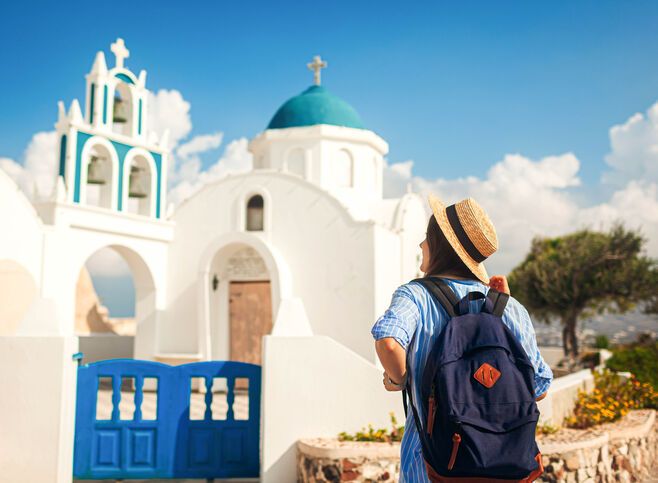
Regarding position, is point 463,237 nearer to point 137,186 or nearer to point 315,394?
point 315,394

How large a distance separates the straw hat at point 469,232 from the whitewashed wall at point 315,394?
3527 mm

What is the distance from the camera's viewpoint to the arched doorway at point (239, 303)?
1216 cm

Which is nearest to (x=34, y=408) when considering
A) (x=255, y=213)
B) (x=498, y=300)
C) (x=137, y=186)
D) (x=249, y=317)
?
(x=498, y=300)

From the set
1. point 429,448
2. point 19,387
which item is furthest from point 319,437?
point 429,448

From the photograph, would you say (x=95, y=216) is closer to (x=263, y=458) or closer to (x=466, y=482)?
(x=263, y=458)

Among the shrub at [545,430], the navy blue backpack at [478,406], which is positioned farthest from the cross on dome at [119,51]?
the navy blue backpack at [478,406]

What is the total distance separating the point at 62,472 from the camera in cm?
568

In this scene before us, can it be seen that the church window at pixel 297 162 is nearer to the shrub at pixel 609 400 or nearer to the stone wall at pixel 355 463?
the shrub at pixel 609 400

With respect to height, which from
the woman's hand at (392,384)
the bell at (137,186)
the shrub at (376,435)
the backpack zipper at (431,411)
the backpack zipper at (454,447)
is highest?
the bell at (137,186)

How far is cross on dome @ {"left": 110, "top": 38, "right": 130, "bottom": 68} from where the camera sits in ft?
40.0

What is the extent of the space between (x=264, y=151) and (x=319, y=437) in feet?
33.3

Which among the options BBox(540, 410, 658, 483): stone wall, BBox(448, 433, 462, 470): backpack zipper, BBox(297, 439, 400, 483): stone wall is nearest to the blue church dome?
BBox(540, 410, 658, 483): stone wall

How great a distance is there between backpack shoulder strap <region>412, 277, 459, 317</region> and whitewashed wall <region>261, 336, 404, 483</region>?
361 cm

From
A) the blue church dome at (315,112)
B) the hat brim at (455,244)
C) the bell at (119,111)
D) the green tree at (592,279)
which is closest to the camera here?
the hat brim at (455,244)
